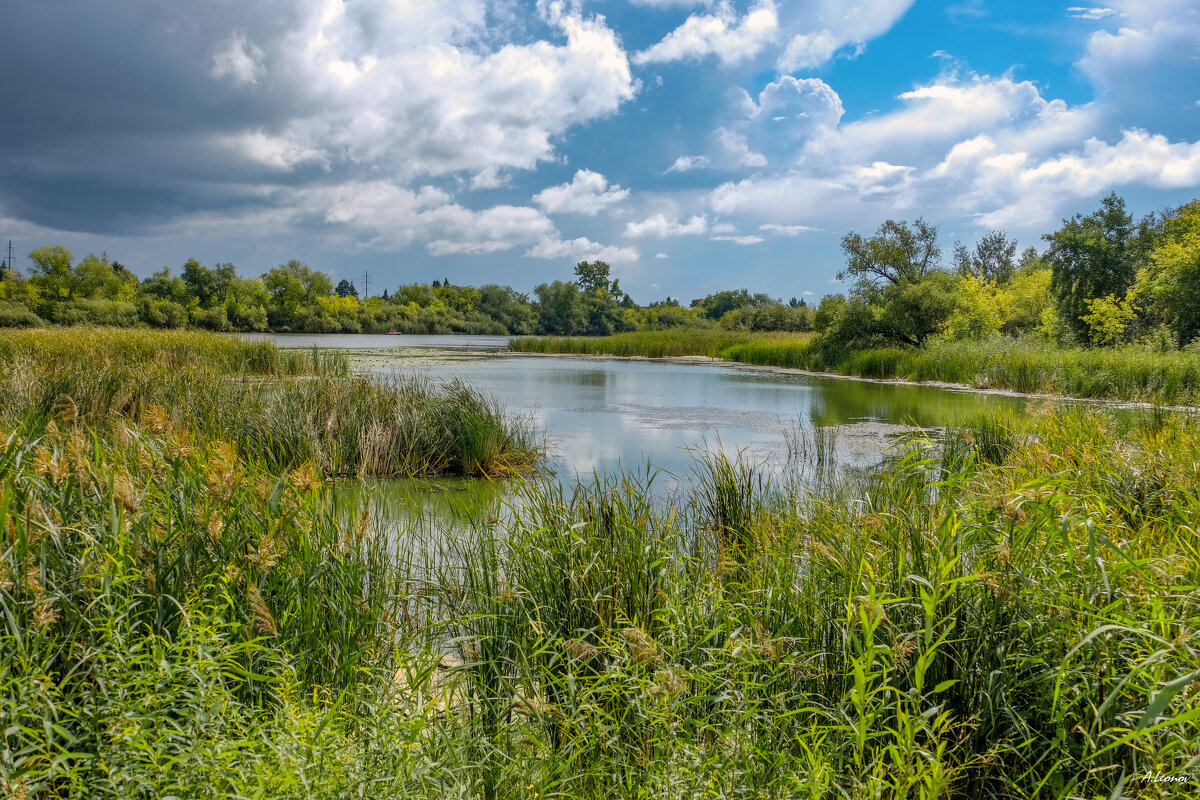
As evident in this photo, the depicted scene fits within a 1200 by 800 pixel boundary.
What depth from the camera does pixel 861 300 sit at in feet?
88.7

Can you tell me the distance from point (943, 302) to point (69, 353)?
2611 cm

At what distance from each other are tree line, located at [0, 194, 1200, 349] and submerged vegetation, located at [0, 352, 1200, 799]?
21.6m

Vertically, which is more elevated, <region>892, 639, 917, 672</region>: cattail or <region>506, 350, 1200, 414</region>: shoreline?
<region>506, 350, 1200, 414</region>: shoreline

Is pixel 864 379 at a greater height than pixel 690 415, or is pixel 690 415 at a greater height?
pixel 864 379

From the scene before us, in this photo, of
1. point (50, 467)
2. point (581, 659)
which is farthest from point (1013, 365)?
point (50, 467)

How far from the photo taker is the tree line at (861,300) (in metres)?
22.6

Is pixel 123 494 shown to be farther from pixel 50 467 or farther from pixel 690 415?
pixel 690 415

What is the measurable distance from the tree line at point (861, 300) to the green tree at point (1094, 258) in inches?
1.5

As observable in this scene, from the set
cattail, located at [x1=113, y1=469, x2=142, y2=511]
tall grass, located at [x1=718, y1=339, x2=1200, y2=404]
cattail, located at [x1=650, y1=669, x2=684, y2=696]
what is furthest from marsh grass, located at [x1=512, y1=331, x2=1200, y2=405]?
cattail, located at [x1=113, y1=469, x2=142, y2=511]

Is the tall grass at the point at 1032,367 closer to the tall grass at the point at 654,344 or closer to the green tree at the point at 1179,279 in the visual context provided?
the green tree at the point at 1179,279

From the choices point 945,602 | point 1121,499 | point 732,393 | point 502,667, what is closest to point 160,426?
point 502,667

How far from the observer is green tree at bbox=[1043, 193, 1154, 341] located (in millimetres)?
24047

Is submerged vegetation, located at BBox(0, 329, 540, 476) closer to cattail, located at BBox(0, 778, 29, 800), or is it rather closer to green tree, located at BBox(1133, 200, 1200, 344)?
cattail, located at BBox(0, 778, 29, 800)

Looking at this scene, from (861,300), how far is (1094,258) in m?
7.99
